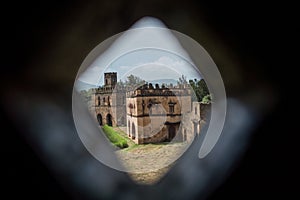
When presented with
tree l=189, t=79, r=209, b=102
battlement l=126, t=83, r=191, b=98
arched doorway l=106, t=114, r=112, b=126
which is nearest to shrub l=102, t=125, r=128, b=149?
arched doorway l=106, t=114, r=112, b=126

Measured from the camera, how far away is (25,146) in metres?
1.66

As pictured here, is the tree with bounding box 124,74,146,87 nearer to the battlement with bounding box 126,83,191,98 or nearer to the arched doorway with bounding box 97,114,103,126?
the battlement with bounding box 126,83,191,98

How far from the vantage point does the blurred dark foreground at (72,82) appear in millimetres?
1617

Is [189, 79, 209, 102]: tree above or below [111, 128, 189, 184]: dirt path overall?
above

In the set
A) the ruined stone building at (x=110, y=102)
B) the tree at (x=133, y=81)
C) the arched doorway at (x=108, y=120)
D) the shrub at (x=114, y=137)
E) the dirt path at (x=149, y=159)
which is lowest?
the dirt path at (x=149, y=159)

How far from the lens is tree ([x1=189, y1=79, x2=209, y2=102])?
1996 millimetres

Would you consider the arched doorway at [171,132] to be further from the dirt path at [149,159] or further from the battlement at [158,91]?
the battlement at [158,91]

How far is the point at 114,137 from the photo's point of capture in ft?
7.21

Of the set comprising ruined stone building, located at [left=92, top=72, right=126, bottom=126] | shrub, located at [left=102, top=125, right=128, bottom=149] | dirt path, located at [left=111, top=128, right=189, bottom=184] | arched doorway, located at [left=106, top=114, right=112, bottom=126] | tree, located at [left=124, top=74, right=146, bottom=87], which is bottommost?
dirt path, located at [left=111, top=128, right=189, bottom=184]

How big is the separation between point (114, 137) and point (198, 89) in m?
0.76

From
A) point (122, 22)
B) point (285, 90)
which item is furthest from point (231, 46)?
point (122, 22)

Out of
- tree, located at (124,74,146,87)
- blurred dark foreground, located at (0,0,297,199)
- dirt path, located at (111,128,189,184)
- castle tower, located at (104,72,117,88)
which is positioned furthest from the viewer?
tree, located at (124,74,146,87)

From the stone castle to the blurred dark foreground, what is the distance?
40cm

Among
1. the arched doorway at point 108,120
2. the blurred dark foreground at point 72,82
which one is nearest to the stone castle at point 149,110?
the arched doorway at point 108,120
